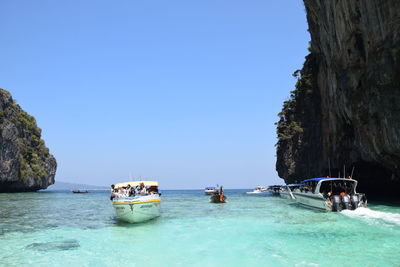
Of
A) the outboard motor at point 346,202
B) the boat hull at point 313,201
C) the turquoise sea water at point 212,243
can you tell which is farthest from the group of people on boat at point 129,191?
the outboard motor at point 346,202

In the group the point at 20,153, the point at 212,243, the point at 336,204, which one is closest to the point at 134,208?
the point at 212,243

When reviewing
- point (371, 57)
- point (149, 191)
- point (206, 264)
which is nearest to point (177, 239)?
point (206, 264)

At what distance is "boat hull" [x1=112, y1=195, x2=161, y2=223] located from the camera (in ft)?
64.5

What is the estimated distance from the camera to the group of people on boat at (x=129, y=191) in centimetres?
2253

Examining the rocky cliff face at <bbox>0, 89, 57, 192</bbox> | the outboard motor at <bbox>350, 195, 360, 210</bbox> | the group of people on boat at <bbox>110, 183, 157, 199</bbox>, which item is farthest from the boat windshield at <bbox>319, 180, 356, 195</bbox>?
the rocky cliff face at <bbox>0, 89, 57, 192</bbox>

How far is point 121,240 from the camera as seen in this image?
15.3 meters

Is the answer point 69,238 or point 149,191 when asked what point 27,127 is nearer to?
point 149,191

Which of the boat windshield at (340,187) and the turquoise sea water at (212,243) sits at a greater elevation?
the boat windshield at (340,187)

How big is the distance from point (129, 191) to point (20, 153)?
76.7m

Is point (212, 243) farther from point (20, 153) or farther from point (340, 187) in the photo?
point (20, 153)

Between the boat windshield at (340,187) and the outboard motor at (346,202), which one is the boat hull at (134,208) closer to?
the outboard motor at (346,202)

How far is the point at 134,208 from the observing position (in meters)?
19.7

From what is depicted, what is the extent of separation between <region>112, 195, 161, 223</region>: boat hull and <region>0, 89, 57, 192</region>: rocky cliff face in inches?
2562

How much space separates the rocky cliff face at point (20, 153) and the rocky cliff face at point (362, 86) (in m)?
66.2
